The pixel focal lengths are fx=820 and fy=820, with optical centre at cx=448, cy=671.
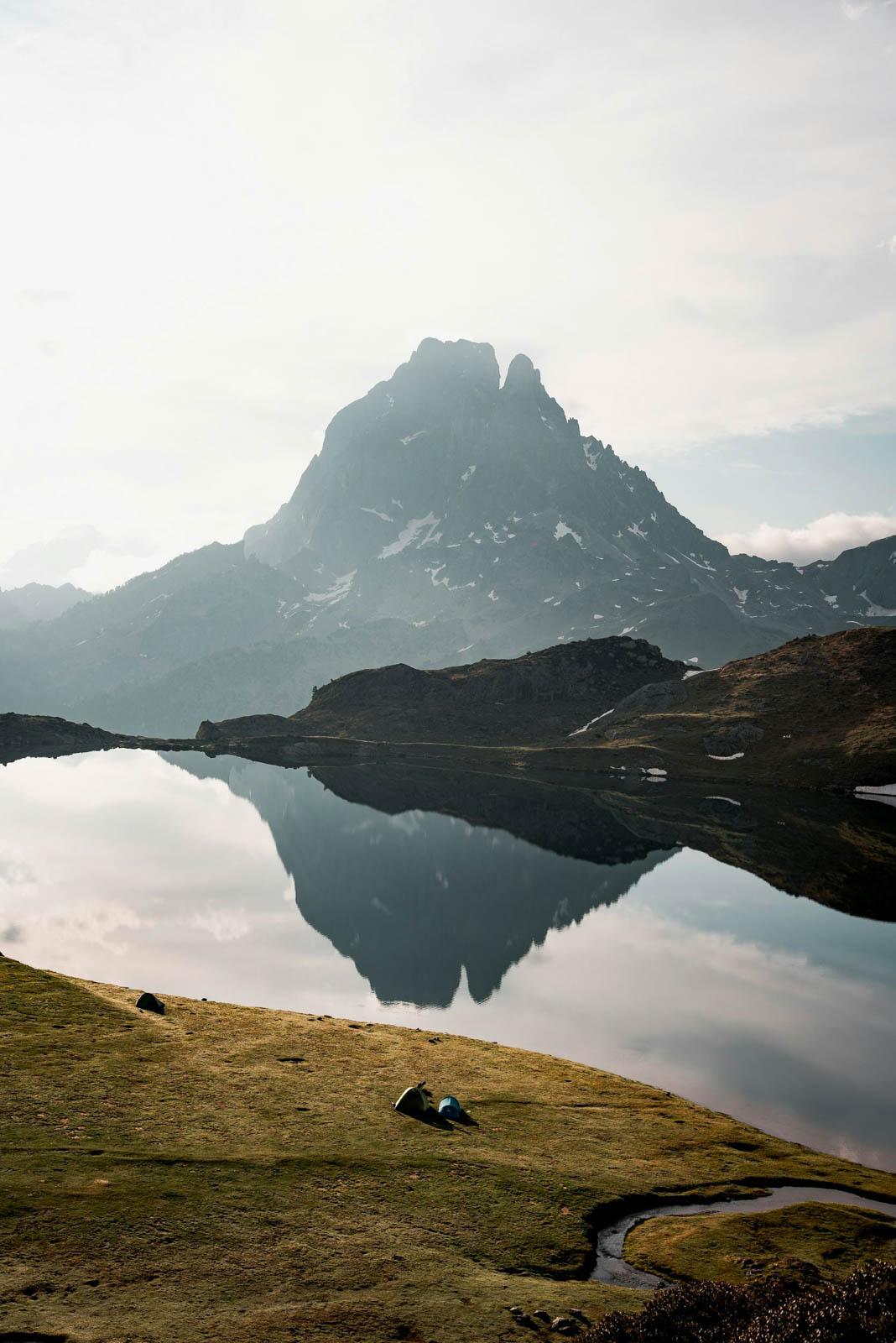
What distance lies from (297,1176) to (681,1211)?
545 inches

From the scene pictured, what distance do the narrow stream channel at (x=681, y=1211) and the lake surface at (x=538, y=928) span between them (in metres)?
7.63

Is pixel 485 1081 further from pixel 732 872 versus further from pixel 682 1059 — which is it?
pixel 732 872

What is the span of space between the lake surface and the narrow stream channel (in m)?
7.63

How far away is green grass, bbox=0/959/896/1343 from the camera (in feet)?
66.0

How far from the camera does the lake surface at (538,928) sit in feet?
175

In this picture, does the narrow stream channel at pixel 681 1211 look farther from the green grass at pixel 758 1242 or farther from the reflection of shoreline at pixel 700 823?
the reflection of shoreline at pixel 700 823

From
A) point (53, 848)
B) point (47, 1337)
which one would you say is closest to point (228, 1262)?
point (47, 1337)

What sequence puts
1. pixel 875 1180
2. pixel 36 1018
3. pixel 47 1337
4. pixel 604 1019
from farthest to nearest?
pixel 604 1019 → pixel 36 1018 → pixel 875 1180 → pixel 47 1337

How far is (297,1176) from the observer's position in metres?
27.1

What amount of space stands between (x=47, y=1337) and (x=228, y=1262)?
16.4 feet

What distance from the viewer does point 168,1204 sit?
24125 mm

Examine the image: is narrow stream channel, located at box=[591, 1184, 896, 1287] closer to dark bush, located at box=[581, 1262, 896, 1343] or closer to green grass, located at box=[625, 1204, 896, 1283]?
green grass, located at box=[625, 1204, 896, 1283]

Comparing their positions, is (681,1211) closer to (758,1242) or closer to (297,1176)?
(758,1242)

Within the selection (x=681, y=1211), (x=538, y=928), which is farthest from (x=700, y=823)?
(x=681, y=1211)
